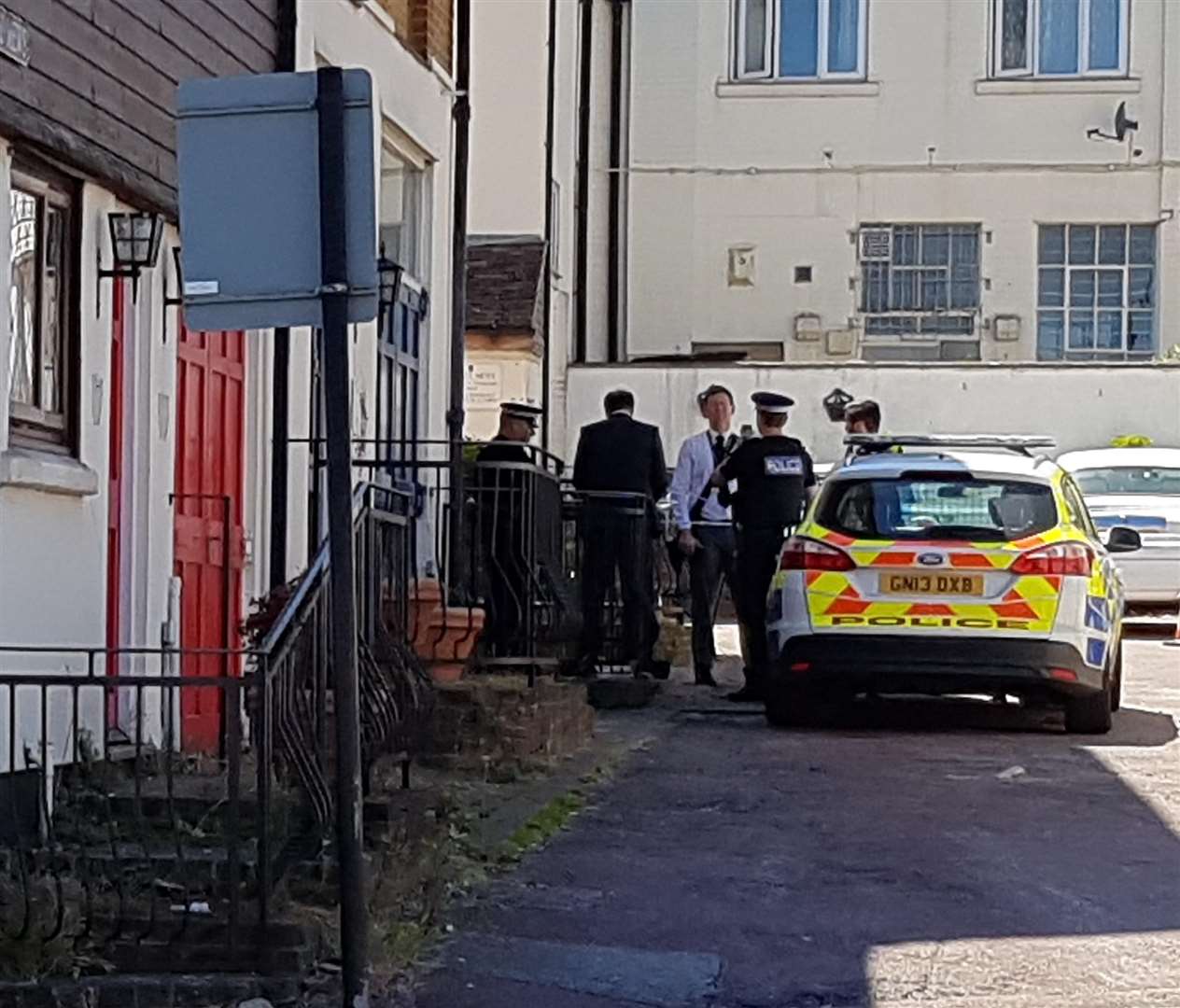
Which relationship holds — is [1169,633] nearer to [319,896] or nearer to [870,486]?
[870,486]

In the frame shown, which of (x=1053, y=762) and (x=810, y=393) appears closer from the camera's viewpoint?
(x=1053, y=762)

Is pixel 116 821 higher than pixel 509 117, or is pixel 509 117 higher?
pixel 509 117

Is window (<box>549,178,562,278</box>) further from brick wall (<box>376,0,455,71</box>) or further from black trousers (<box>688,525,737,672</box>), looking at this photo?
black trousers (<box>688,525,737,672</box>)

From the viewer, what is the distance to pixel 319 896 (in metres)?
7.82

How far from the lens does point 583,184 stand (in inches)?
1166

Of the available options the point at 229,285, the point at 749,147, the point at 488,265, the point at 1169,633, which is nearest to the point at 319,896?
the point at 229,285

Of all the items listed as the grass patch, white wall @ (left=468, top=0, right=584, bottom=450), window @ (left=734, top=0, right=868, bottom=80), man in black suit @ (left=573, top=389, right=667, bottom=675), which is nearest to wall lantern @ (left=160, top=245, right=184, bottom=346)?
the grass patch

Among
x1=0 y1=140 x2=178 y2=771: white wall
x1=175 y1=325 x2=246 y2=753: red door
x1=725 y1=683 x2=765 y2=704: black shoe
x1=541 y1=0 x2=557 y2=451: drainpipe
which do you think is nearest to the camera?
x1=0 y1=140 x2=178 y2=771: white wall

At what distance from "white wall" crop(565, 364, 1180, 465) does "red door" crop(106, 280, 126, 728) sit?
16.5 meters

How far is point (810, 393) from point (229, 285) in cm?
2053

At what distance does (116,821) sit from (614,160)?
74.4ft

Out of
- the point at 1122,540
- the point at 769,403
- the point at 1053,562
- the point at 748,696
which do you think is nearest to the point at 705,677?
the point at 748,696

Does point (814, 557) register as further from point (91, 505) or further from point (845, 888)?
point (91, 505)

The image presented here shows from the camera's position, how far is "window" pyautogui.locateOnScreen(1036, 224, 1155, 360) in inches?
1174
